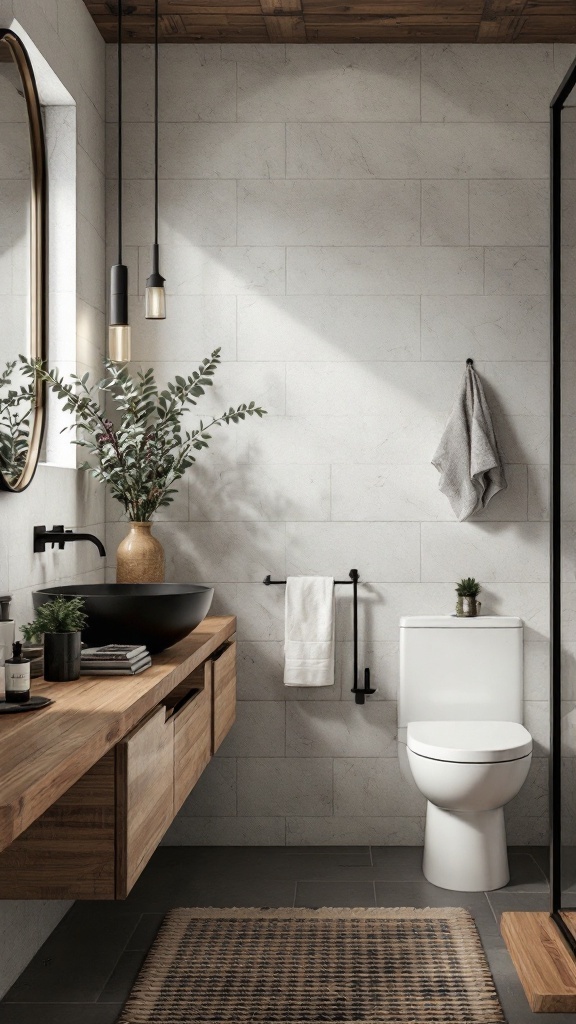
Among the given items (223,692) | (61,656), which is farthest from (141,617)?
(223,692)

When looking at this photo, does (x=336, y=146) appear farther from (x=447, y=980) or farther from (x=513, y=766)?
(x=447, y=980)

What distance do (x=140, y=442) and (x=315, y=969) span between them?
1652mm

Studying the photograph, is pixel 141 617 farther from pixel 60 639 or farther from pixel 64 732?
pixel 64 732

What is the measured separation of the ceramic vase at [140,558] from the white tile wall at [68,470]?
14 cm

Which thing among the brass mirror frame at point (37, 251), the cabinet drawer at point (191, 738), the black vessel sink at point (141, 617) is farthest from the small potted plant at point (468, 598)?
the brass mirror frame at point (37, 251)

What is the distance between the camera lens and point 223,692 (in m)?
2.95

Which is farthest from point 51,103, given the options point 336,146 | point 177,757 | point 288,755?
point 288,755

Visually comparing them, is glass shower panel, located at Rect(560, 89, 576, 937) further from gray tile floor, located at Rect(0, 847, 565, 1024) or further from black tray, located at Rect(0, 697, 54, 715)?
black tray, located at Rect(0, 697, 54, 715)

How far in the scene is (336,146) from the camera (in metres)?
3.35

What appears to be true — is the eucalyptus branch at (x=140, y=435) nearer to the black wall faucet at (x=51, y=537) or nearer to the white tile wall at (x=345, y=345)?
the white tile wall at (x=345, y=345)

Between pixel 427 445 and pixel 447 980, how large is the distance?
1.74m

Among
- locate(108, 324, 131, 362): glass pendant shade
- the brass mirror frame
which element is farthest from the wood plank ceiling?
locate(108, 324, 131, 362): glass pendant shade

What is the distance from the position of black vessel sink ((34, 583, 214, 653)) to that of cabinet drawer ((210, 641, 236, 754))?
43 centimetres

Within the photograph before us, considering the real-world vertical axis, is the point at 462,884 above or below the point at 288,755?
below
